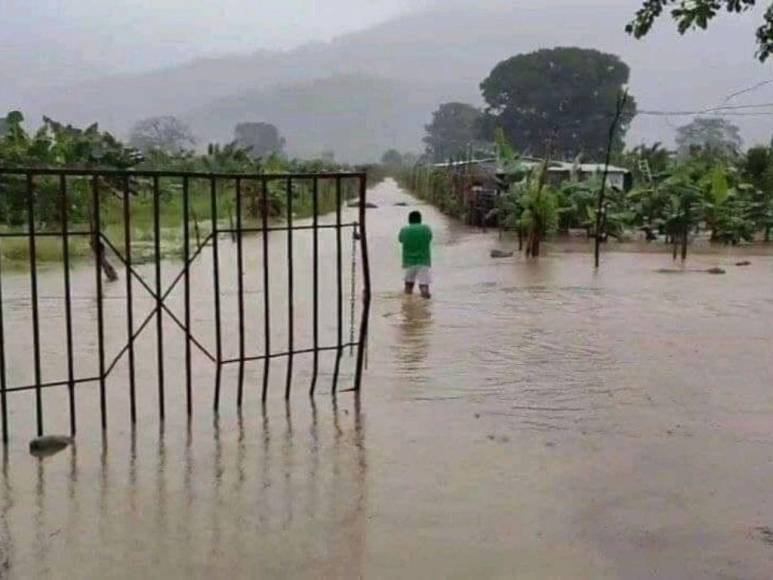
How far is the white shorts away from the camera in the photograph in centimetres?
1572

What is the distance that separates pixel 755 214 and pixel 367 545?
24.2m

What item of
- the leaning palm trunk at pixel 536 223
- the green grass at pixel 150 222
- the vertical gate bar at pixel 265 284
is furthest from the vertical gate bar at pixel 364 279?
the leaning palm trunk at pixel 536 223

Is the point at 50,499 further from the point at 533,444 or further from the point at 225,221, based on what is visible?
Answer: the point at 225,221

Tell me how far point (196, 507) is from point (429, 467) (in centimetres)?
167

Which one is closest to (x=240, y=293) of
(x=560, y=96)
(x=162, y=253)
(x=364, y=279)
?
(x=364, y=279)

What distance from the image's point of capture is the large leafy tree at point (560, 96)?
75.2 meters

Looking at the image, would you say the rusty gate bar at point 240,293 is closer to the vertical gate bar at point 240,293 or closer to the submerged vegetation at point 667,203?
the vertical gate bar at point 240,293

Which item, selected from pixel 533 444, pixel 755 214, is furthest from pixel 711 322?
pixel 755 214

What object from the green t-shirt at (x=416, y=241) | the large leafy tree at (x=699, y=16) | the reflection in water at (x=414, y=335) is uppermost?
the large leafy tree at (x=699, y=16)

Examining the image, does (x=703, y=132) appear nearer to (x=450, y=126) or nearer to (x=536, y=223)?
(x=450, y=126)

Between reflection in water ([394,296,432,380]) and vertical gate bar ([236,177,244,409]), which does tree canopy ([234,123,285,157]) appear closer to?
reflection in water ([394,296,432,380])

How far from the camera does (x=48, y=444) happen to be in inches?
277

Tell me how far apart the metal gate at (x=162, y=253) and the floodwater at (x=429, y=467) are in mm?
315

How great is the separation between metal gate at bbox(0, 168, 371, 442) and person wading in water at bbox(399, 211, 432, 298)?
0.85m
